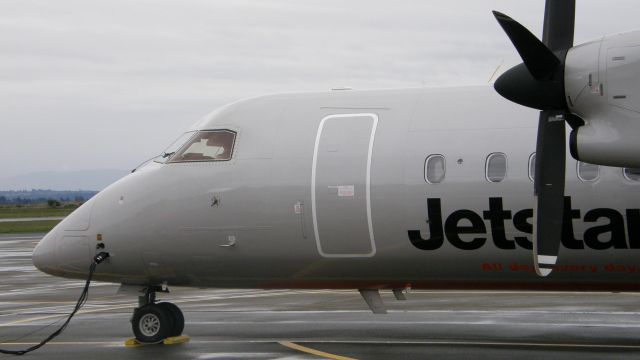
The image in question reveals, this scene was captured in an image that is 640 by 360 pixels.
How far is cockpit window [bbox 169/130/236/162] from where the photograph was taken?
15.8 metres

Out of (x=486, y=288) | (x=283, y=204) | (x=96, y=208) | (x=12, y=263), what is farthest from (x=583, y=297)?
(x=12, y=263)

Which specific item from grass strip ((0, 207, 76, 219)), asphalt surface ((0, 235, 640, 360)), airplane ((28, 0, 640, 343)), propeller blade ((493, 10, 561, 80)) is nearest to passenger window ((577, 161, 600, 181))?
airplane ((28, 0, 640, 343))

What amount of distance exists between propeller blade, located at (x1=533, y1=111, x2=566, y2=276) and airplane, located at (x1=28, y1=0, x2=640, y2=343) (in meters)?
0.02

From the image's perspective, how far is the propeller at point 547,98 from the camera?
1183 centimetres

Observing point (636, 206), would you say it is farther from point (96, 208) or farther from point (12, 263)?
point (12, 263)

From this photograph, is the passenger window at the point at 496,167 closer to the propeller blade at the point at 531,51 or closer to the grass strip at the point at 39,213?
the propeller blade at the point at 531,51

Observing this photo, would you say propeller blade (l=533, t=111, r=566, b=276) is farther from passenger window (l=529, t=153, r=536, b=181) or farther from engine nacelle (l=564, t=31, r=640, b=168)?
passenger window (l=529, t=153, r=536, b=181)

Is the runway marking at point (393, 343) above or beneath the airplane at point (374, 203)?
beneath

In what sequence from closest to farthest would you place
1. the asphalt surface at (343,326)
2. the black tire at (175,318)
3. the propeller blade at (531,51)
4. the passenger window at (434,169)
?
the propeller blade at (531,51) → the passenger window at (434,169) → the asphalt surface at (343,326) → the black tire at (175,318)

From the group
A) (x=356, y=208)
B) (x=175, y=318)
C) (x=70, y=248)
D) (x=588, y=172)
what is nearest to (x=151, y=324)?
(x=175, y=318)

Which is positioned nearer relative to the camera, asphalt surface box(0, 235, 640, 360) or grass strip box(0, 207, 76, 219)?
asphalt surface box(0, 235, 640, 360)

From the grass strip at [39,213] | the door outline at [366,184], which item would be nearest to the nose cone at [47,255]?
the door outline at [366,184]

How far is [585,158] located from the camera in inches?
450

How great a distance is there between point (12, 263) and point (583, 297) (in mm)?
21156
